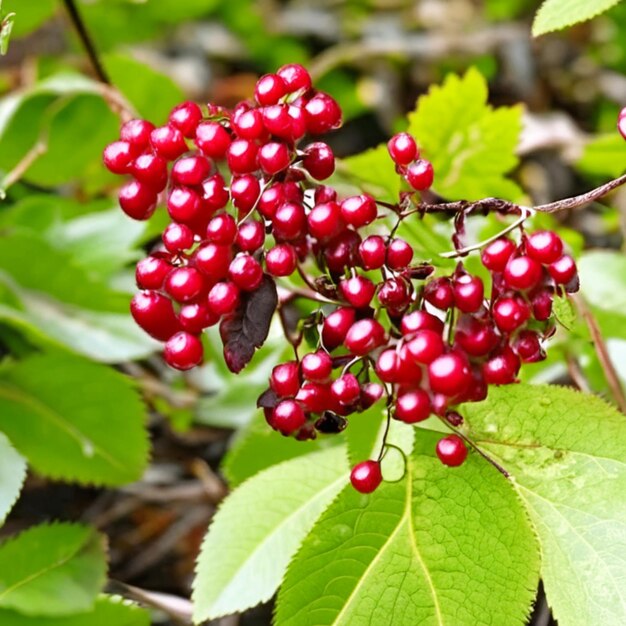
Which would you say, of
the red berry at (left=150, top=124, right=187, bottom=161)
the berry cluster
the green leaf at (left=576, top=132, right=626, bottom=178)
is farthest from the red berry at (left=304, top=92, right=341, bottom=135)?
the green leaf at (left=576, top=132, right=626, bottom=178)

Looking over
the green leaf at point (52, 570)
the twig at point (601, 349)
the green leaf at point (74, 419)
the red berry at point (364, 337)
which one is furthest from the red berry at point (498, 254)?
the green leaf at point (74, 419)

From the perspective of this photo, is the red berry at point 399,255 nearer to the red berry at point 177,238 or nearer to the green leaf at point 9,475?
the red berry at point 177,238

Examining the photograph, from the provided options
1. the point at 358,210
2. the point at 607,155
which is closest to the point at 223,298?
the point at 358,210

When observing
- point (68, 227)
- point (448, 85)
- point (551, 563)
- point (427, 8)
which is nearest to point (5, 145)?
point (68, 227)

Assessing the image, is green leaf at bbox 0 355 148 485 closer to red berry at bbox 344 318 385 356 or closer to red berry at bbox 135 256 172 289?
red berry at bbox 135 256 172 289

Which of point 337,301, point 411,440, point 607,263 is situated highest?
point 337,301

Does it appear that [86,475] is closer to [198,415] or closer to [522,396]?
[198,415]
